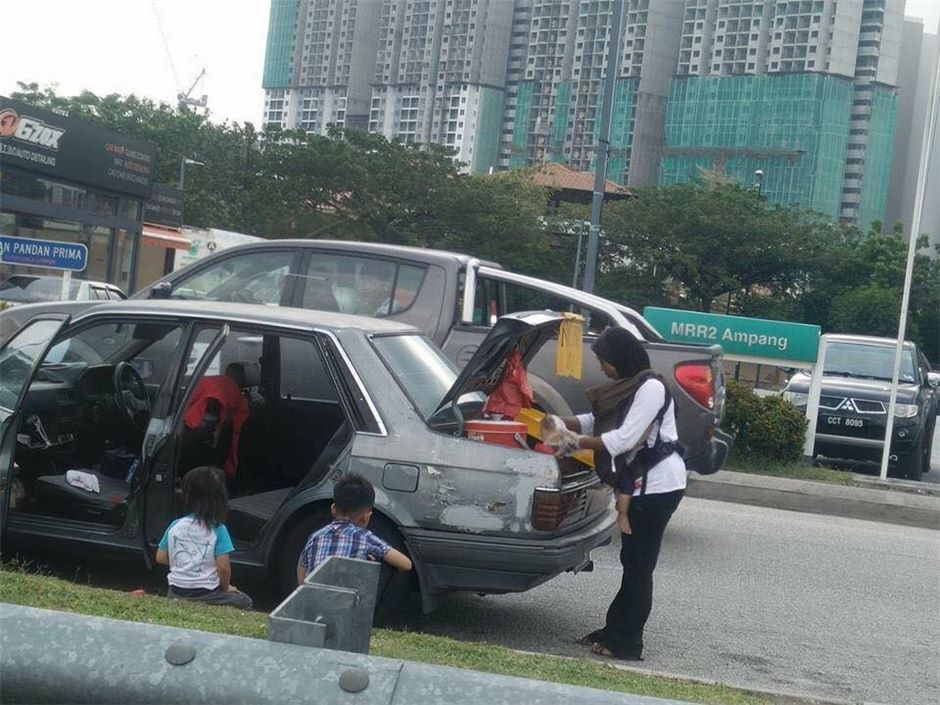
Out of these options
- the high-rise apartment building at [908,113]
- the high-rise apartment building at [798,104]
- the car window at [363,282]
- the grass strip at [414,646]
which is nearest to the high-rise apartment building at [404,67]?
the high-rise apartment building at [798,104]

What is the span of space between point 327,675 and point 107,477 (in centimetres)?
429

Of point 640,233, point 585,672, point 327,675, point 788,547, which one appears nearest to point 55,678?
point 327,675

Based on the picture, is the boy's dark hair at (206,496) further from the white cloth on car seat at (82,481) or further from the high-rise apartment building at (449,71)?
the high-rise apartment building at (449,71)

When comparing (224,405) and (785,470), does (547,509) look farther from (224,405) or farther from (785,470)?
(785,470)

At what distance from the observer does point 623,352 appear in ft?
19.7

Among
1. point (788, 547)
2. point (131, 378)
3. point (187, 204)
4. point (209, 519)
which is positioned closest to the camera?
point (209, 519)

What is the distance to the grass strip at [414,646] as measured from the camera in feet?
15.5

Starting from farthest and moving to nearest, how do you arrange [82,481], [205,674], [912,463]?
[912,463], [82,481], [205,674]

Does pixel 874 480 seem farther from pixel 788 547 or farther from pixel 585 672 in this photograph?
pixel 585 672

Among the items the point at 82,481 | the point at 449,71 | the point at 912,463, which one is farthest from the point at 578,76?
the point at 82,481

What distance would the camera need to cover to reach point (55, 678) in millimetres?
2809

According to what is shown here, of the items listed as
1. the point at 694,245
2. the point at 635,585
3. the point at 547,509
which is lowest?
the point at 635,585

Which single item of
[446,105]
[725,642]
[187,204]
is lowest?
[725,642]

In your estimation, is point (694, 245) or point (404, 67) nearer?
point (694, 245)
